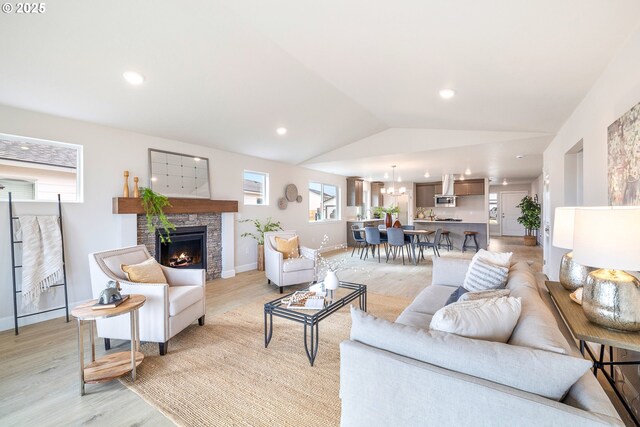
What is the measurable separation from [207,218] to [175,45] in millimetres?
2979

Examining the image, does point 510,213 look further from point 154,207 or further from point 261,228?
point 154,207

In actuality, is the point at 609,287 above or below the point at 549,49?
below

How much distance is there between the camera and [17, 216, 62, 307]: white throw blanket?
10.0ft

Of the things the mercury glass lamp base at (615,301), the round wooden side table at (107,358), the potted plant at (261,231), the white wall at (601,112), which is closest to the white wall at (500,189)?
the white wall at (601,112)

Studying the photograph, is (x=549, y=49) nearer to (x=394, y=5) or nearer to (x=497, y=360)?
(x=394, y=5)

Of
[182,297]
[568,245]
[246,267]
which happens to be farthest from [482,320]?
[246,267]

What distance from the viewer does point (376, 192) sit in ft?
34.2

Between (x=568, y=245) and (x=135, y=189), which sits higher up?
(x=135, y=189)

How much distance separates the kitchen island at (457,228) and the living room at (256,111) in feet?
12.1

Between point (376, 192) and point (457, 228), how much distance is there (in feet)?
9.71

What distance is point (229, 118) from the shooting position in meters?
4.09

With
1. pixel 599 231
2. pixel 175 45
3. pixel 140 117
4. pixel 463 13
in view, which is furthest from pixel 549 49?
pixel 140 117

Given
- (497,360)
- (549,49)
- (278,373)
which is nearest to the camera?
(497,360)

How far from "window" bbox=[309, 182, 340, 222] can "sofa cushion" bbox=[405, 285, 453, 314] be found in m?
5.18
